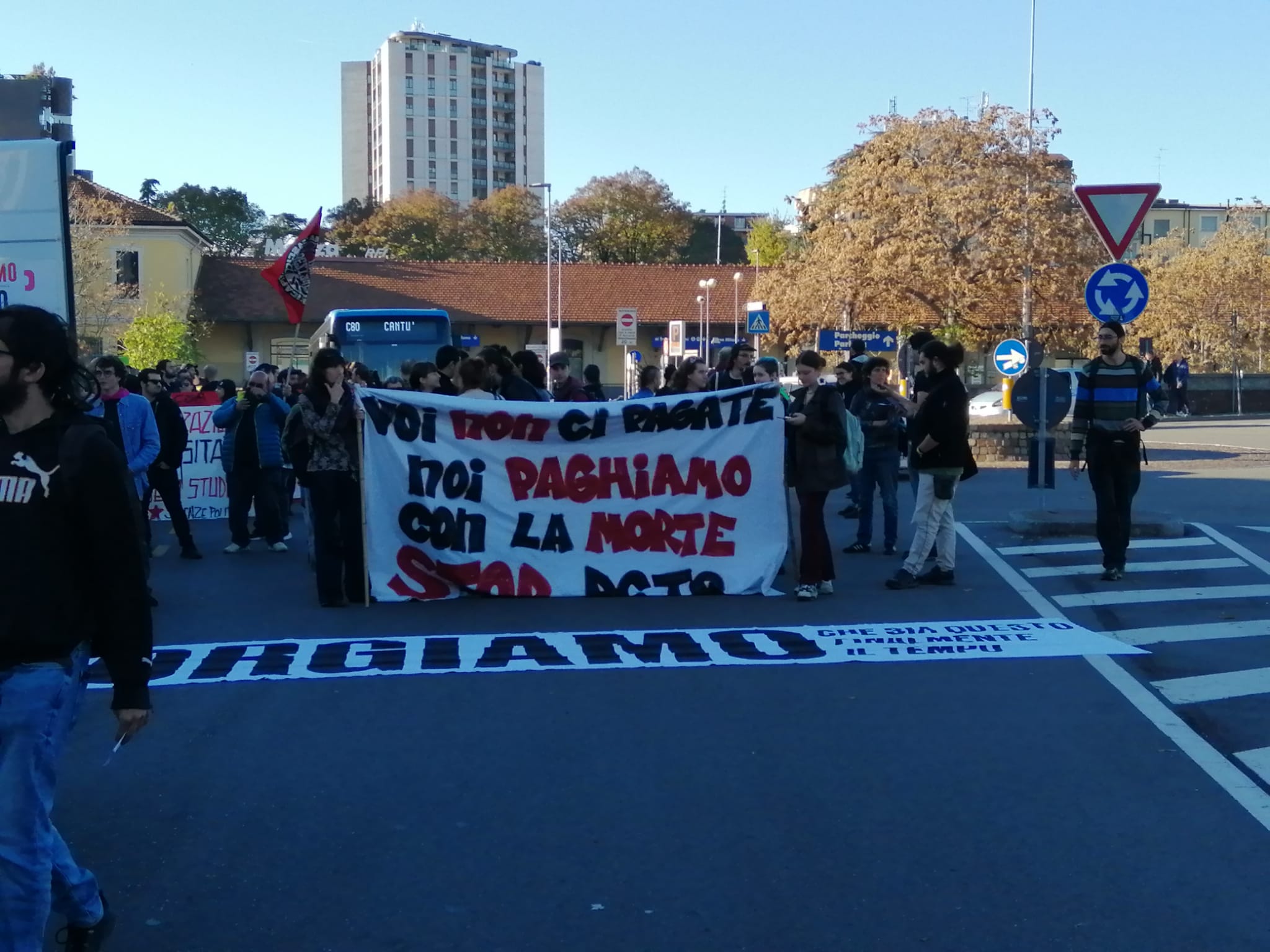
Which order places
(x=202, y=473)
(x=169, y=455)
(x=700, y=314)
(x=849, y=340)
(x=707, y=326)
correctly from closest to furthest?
(x=169, y=455)
(x=202, y=473)
(x=849, y=340)
(x=707, y=326)
(x=700, y=314)

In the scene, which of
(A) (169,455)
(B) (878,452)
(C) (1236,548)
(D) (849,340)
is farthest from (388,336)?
(C) (1236,548)

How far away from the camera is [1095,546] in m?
13.2

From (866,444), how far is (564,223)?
90640mm

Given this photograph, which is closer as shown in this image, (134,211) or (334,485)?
(334,485)

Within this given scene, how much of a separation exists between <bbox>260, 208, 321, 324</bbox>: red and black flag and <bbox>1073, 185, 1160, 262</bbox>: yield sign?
10.0 metres

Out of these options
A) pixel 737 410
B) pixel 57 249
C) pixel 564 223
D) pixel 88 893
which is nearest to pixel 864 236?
pixel 737 410

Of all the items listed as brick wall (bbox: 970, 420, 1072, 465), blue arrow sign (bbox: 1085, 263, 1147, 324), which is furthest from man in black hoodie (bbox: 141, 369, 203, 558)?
brick wall (bbox: 970, 420, 1072, 465)

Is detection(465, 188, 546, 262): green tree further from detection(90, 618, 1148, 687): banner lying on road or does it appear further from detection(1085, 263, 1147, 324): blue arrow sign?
detection(90, 618, 1148, 687): banner lying on road

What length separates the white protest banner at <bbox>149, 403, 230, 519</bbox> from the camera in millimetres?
17594

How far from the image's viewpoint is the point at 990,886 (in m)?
4.90

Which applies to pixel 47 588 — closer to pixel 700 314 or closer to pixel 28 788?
pixel 28 788

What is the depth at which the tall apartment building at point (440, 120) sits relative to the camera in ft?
496

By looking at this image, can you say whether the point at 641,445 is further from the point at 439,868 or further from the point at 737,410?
the point at 439,868

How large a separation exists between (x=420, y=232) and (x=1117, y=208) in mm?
89299
